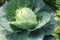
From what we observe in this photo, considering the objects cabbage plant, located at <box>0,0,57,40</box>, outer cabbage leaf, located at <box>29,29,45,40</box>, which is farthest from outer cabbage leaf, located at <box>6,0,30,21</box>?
outer cabbage leaf, located at <box>29,29,45,40</box>

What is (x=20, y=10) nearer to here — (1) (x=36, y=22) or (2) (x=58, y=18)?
(1) (x=36, y=22)

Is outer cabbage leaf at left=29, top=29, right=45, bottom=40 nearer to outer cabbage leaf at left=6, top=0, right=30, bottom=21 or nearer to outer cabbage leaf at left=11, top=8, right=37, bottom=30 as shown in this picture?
outer cabbage leaf at left=11, top=8, right=37, bottom=30

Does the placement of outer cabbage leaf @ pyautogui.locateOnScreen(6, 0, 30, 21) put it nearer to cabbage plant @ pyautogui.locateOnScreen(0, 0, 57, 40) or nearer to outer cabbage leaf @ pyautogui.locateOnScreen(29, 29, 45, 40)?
cabbage plant @ pyautogui.locateOnScreen(0, 0, 57, 40)

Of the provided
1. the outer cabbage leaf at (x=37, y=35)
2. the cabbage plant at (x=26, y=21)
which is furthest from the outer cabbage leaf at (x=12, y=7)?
the outer cabbage leaf at (x=37, y=35)

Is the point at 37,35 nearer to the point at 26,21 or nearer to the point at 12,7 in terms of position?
the point at 26,21

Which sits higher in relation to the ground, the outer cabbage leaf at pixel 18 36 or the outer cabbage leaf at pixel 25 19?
the outer cabbage leaf at pixel 25 19

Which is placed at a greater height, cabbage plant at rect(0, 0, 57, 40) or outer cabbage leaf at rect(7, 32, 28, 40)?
cabbage plant at rect(0, 0, 57, 40)

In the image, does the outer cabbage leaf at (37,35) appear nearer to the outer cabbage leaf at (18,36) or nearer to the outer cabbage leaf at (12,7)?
the outer cabbage leaf at (18,36)

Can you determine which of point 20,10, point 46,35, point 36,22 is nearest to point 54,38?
point 46,35
